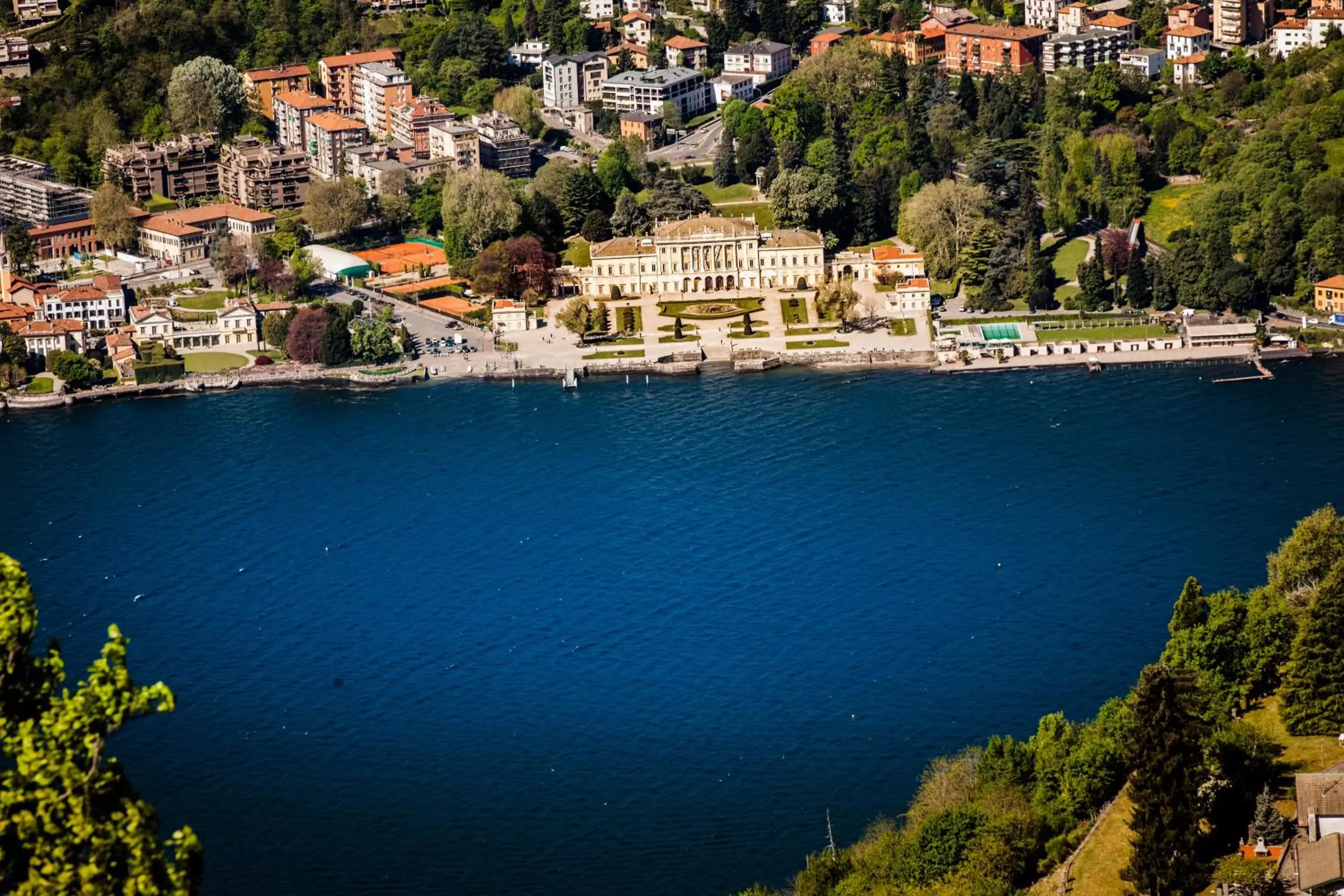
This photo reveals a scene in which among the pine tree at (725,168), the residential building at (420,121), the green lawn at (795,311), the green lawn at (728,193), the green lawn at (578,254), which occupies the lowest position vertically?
the green lawn at (795,311)

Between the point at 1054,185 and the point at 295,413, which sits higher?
the point at 1054,185

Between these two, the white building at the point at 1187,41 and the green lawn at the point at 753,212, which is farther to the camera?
the white building at the point at 1187,41

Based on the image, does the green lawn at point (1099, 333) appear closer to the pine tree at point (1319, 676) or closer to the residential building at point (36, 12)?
the pine tree at point (1319, 676)

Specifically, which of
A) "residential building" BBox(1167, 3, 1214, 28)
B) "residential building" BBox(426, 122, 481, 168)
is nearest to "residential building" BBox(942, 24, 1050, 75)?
"residential building" BBox(1167, 3, 1214, 28)

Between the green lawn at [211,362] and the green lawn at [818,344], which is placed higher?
the green lawn at [211,362]

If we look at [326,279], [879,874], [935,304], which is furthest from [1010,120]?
[879,874]

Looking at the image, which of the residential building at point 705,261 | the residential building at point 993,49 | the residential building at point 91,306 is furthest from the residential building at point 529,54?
the residential building at point 91,306

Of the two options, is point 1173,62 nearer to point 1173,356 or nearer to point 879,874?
point 1173,356
